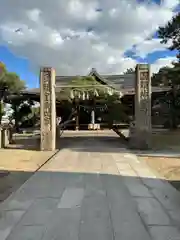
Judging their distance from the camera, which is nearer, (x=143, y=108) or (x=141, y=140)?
(x=143, y=108)

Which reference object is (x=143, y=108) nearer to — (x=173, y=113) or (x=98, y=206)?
(x=98, y=206)

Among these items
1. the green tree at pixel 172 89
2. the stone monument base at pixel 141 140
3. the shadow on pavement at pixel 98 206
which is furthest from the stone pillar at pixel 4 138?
the green tree at pixel 172 89

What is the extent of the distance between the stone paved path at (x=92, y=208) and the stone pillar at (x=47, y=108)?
5.31 meters

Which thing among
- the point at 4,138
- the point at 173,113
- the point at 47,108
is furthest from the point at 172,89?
the point at 4,138

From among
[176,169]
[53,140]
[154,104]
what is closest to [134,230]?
[176,169]

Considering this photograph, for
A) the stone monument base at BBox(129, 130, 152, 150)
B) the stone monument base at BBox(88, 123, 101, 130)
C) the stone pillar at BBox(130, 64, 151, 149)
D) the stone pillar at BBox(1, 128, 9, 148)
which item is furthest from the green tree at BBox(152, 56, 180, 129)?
the stone pillar at BBox(1, 128, 9, 148)

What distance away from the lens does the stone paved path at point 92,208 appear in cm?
350

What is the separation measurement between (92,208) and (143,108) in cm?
862

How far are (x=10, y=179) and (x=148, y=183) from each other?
300cm

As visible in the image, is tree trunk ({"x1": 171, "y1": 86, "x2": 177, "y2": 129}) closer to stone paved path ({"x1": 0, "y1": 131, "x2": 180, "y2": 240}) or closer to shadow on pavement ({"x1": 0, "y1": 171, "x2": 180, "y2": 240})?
stone paved path ({"x1": 0, "y1": 131, "x2": 180, "y2": 240})

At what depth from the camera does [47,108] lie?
12.7 m

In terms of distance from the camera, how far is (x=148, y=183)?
613 centimetres

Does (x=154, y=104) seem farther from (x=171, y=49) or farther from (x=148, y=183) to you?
(x=148, y=183)


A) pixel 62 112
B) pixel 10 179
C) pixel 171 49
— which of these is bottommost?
pixel 10 179
